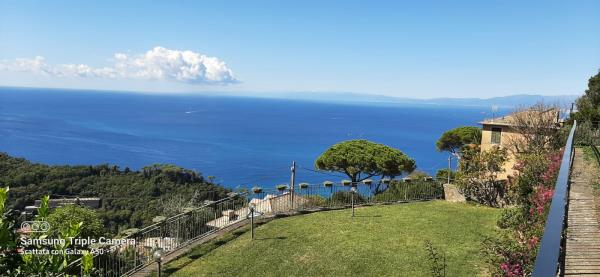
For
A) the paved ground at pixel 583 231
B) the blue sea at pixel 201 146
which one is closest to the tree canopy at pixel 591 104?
the paved ground at pixel 583 231

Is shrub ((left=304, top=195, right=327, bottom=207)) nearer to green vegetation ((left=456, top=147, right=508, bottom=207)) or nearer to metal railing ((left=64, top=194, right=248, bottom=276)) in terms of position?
metal railing ((left=64, top=194, right=248, bottom=276))

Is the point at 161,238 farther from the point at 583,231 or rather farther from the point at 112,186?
the point at 112,186

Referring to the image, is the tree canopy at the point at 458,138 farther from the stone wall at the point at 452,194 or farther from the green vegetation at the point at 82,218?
the green vegetation at the point at 82,218

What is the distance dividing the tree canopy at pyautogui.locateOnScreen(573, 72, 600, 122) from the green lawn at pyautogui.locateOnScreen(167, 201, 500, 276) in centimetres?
1320

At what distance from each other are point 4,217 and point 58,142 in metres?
104

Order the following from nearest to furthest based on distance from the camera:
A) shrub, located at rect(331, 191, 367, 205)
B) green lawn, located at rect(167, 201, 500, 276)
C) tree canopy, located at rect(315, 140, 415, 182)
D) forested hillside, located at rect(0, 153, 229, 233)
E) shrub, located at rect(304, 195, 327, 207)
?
green lawn, located at rect(167, 201, 500, 276) → shrub, located at rect(304, 195, 327, 207) → shrub, located at rect(331, 191, 367, 205) → tree canopy, located at rect(315, 140, 415, 182) → forested hillside, located at rect(0, 153, 229, 233)

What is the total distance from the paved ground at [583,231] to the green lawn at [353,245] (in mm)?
2487

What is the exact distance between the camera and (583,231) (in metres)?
5.28

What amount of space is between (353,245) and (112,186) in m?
33.7

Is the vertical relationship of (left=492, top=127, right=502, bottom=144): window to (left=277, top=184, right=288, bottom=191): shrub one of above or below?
above

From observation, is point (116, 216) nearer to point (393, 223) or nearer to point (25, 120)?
point (393, 223)

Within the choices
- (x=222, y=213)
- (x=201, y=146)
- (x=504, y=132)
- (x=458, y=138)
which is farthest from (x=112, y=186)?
(x=201, y=146)

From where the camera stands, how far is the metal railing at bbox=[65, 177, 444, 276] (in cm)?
957

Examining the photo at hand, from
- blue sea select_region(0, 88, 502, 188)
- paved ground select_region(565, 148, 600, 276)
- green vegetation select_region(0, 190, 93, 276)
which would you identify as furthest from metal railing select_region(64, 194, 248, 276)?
blue sea select_region(0, 88, 502, 188)
